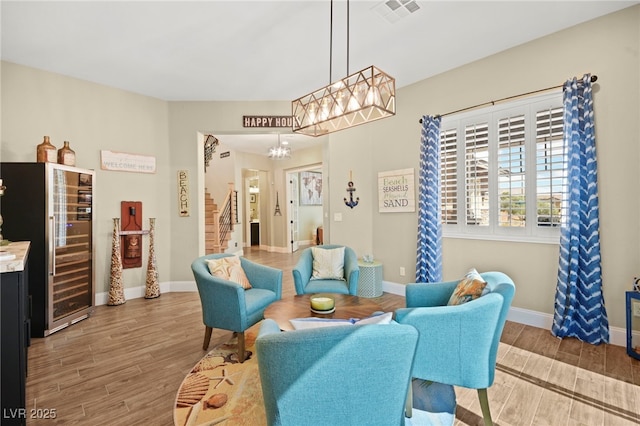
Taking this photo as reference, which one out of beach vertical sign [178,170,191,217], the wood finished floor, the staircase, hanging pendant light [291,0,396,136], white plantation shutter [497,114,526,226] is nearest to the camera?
the wood finished floor

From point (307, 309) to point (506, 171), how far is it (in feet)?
9.20

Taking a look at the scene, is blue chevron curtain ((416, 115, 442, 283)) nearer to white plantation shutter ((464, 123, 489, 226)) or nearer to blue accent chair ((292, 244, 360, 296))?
white plantation shutter ((464, 123, 489, 226))

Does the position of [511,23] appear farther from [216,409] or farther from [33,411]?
[33,411]

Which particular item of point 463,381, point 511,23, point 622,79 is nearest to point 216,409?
point 463,381

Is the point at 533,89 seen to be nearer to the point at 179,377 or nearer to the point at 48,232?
the point at 179,377

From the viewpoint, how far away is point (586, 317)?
9.49 ft

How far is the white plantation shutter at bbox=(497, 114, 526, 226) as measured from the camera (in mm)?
3416

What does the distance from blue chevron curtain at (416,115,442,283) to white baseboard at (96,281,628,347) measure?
645 millimetres

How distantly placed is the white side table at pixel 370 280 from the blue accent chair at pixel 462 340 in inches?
106

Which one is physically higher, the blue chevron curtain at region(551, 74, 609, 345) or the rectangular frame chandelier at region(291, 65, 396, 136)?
the rectangular frame chandelier at region(291, 65, 396, 136)

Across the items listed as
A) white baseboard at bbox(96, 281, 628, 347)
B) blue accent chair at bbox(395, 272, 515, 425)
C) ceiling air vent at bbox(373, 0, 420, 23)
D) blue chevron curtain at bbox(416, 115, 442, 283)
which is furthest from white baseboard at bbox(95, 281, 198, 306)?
ceiling air vent at bbox(373, 0, 420, 23)

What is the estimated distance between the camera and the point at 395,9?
108 inches

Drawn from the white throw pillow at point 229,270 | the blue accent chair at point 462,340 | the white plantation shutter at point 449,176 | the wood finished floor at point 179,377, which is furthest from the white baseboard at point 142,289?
the blue accent chair at point 462,340

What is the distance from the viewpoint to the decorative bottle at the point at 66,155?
370cm
